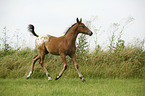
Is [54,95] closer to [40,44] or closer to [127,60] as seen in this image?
[40,44]

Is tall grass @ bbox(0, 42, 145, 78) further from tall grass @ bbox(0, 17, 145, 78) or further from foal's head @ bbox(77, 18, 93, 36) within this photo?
foal's head @ bbox(77, 18, 93, 36)

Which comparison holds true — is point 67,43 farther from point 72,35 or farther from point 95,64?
point 95,64

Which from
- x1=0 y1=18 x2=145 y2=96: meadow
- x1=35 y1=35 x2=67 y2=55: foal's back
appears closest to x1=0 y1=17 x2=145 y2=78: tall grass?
x1=0 y1=18 x2=145 y2=96: meadow

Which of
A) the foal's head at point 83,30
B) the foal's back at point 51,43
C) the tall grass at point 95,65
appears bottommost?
the tall grass at point 95,65

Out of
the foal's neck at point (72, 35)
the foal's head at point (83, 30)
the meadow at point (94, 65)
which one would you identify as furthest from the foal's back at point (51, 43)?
the meadow at point (94, 65)

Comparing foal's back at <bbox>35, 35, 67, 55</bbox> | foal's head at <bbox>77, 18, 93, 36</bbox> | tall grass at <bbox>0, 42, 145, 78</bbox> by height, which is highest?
foal's head at <bbox>77, 18, 93, 36</bbox>

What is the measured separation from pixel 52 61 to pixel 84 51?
1.62 metres

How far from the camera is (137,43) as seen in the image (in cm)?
928

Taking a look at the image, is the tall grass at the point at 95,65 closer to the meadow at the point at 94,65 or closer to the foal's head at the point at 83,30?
the meadow at the point at 94,65

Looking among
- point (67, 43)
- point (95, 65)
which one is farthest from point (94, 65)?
point (67, 43)

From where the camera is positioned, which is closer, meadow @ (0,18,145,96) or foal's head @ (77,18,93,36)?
foal's head @ (77,18,93,36)

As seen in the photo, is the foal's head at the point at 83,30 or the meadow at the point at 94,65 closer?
the foal's head at the point at 83,30

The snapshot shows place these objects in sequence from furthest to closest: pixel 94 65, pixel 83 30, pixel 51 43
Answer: pixel 94 65 → pixel 51 43 → pixel 83 30

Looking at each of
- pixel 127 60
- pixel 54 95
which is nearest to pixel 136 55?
pixel 127 60
